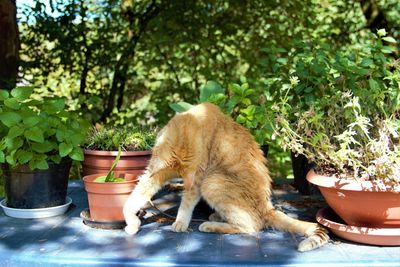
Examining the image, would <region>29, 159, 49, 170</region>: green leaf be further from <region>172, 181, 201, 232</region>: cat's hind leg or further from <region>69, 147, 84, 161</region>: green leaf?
<region>172, 181, 201, 232</region>: cat's hind leg

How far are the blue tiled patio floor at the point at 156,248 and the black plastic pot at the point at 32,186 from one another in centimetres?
14

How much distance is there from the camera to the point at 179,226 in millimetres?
2768

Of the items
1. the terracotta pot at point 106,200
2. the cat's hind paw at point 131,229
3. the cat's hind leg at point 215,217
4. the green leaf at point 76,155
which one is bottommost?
the cat's hind leg at point 215,217

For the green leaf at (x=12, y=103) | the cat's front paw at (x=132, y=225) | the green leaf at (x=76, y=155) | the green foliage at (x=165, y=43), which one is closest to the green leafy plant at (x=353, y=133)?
the cat's front paw at (x=132, y=225)

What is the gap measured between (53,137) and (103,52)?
4165 millimetres

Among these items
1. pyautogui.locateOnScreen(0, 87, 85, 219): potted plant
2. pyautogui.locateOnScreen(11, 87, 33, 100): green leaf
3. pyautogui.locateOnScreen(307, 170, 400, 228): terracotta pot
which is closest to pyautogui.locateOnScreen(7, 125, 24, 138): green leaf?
pyautogui.locateOnScreen(0, 87, 85, 219): potted plant

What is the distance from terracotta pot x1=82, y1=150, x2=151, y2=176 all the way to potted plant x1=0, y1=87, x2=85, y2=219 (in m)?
0.19

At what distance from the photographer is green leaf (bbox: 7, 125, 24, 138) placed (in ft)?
9.22

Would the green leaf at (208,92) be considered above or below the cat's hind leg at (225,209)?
above

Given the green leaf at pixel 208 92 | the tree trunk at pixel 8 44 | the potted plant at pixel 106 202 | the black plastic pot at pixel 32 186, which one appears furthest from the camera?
the tree trunk at pixel 8 44

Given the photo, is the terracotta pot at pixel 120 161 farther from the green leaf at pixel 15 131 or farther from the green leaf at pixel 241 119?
the green leaf at pixel 241 119

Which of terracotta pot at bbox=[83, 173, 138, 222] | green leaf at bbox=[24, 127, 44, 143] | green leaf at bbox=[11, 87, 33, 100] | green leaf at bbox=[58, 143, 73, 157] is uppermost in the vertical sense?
green leaf at bbox=[11, 87, 33, 100]

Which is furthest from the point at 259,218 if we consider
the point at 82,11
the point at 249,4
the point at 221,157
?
the point at 249,4

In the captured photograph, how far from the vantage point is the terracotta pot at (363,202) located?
233cm
